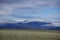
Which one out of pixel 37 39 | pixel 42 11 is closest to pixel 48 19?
pixel 42 11

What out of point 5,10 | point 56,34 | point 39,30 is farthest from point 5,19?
point 56,34

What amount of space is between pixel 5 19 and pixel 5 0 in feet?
0.95

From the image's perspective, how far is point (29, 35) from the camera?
1.84 metres

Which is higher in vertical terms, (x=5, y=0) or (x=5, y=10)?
(x=5, y=0)

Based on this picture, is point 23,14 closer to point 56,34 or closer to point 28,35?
point 28,35

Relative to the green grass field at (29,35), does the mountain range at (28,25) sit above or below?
above

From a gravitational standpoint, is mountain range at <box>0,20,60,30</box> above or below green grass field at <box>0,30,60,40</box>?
above

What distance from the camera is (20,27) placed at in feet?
6.13

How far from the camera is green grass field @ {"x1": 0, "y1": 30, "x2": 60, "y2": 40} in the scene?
1.79m

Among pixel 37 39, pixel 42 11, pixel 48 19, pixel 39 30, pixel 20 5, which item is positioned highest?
pixel 20 5

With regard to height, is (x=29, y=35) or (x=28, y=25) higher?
(x=28, y=25)

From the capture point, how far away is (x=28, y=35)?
1841mm

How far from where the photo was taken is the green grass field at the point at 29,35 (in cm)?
179

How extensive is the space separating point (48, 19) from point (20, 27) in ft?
1.43
